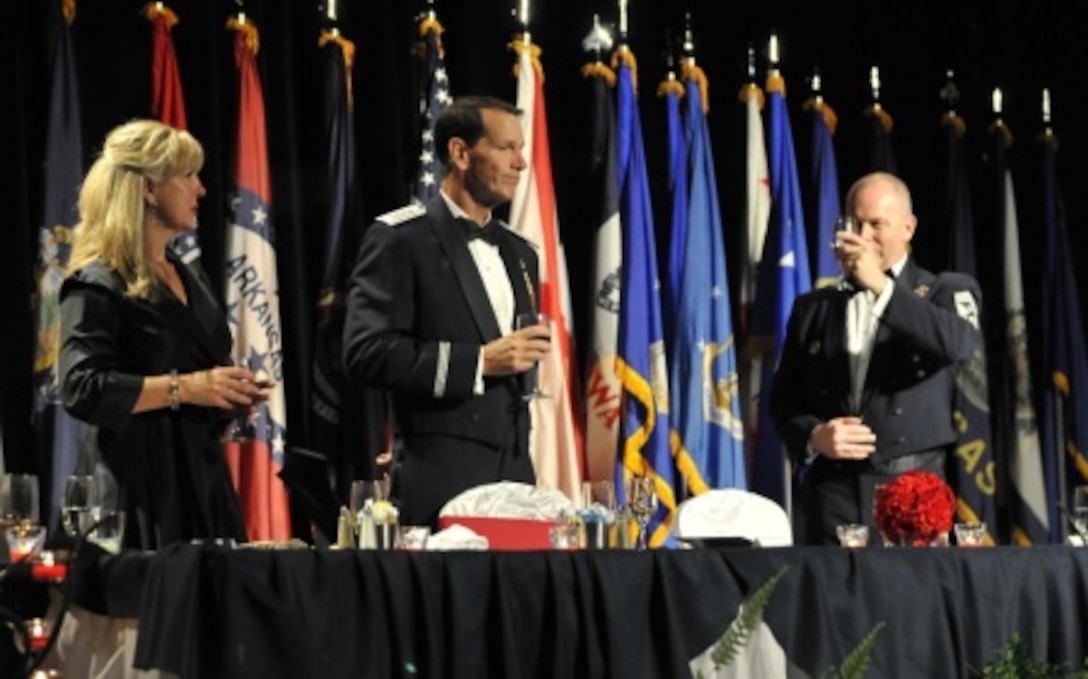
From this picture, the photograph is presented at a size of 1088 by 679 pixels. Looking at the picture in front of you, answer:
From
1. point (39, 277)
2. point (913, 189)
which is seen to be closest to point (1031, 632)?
point (39, 277)

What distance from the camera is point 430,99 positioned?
19.2 ft

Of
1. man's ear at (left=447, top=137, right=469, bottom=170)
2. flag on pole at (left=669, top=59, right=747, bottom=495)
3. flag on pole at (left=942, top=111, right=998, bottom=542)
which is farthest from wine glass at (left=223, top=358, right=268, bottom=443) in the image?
flag on pole at (left=942, top=111, right=998, bottom=542)

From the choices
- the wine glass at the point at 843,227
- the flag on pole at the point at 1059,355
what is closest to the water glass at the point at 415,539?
the wine glass at the point at 843,227

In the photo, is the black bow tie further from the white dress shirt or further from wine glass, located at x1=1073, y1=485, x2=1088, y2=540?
wine glass, located at x1=1073, y1=485, x2=1088, y2=540

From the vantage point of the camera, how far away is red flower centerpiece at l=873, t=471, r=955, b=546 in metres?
3.70

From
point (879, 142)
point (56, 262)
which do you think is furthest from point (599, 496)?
point (879, 142)

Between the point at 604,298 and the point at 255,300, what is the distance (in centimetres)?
123

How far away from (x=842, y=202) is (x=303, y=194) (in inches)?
87.3

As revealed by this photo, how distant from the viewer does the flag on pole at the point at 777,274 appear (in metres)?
6.36

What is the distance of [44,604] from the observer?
9.34 feet

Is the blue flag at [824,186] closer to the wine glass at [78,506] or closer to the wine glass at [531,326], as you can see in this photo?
the wine glass at [531,326]

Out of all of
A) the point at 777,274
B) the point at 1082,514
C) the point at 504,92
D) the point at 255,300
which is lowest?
the point at 1082,514

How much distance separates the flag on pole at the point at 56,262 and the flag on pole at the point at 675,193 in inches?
81.4

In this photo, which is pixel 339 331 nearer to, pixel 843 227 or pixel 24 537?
pixel 843 227
